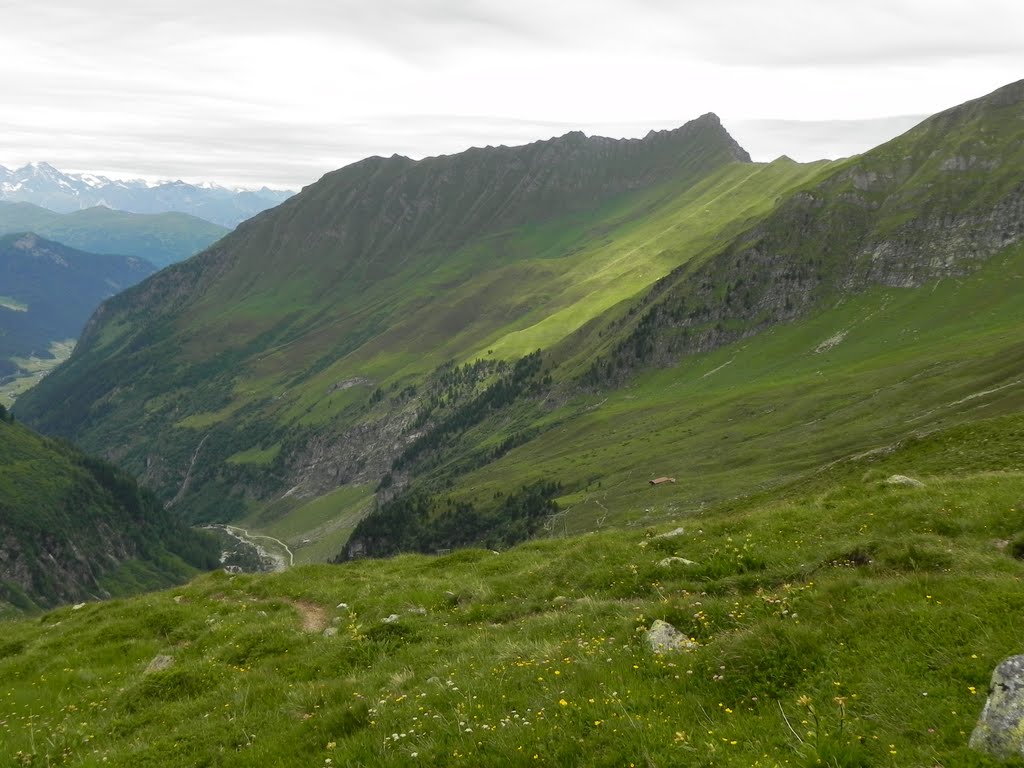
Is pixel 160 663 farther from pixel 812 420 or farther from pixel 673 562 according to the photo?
pixel 812 420

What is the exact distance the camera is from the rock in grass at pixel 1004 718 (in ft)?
26.5

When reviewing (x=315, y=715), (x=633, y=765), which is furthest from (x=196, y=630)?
(x=633, y=765)

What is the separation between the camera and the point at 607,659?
523 inches

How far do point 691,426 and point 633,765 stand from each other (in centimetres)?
18294

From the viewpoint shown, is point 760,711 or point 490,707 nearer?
point 760,711

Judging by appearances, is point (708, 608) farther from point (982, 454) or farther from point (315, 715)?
point (982, 454)

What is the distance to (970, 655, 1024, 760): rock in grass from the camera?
8086mm

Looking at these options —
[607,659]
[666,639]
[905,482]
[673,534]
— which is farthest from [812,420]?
[607,659]

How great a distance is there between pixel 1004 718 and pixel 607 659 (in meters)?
6.67

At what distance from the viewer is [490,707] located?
12016mm

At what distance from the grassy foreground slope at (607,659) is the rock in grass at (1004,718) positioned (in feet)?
1.03

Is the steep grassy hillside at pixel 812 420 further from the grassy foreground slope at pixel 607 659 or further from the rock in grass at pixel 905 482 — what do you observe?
the grassy foreground slope at pixel 607 659

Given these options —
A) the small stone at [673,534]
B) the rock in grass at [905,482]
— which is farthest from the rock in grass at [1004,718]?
the rock in grass at [905,482]

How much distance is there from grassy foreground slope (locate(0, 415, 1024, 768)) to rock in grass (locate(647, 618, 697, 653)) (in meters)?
0.32
